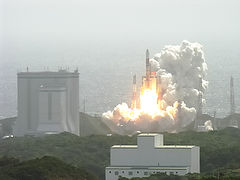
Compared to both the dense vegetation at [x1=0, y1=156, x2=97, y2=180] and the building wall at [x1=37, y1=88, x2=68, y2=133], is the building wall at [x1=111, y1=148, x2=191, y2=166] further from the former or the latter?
the building wall at [x1=37, y1=88, x2=68, y2=133]

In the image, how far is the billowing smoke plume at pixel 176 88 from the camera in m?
129

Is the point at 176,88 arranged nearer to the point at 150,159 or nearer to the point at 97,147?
the point at 97,147

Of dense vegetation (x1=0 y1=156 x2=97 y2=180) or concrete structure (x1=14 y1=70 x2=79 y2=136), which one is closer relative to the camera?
dense vegetation (x1=0 y1=156 x2=97 y2=180)

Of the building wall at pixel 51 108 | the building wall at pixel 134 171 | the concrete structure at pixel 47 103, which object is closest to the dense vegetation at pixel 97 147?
the building wall at pixel 134 171

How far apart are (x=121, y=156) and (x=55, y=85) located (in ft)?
137

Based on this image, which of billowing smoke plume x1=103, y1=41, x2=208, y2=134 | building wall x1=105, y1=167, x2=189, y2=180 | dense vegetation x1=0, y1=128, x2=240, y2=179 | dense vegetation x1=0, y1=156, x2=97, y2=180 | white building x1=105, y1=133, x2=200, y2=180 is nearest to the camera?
dense vegetation x1=0, y1=156, x2=97, y2=180

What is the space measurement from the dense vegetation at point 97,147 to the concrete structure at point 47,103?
9259 mm

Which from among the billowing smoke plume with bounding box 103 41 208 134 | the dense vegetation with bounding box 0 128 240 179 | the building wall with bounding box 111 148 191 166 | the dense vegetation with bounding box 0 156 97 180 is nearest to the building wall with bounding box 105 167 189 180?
the building wall with bounding box 111 148 191 166

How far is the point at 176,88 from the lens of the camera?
133 m

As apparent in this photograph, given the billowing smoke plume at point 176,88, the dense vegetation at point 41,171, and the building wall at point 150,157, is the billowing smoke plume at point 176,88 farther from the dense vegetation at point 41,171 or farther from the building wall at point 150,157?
the dense vegetation at point 41,171

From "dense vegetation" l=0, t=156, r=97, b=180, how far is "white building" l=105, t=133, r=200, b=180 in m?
8.71

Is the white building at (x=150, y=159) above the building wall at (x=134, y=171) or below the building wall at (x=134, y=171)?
above

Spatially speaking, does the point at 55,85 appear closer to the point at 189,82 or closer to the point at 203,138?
the point at 189,82

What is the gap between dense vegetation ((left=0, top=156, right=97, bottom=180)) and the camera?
77.2m
